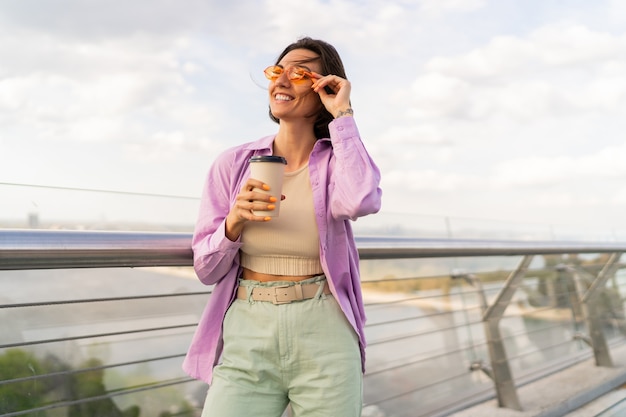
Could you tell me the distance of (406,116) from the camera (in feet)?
83.1

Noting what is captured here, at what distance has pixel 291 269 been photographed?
125 centimetres

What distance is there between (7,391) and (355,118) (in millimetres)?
1255

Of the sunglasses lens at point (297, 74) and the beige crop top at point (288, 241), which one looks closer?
the beige crop top at point (288, 241)

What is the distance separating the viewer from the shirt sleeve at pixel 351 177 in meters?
1.19

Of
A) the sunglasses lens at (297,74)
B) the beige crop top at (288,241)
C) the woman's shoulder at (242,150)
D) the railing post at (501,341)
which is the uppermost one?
the sunglasses lens at (297,74)

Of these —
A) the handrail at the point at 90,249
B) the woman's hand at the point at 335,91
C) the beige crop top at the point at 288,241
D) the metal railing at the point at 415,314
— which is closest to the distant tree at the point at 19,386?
the metal railing at the point at 415,314

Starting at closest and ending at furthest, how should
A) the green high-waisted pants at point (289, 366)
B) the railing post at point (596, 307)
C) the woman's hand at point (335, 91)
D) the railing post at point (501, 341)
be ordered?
1. the green high-waisted pants at point (289, 366)
2. the woman's hand at point (335, 91)
3. the railing post at point (501, 341)
4. the railing post at point (596, 307)

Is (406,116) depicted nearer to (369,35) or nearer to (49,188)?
(369,35)

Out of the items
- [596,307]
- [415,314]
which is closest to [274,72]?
[415,314]

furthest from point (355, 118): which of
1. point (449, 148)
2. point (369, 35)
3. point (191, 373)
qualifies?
point (449, 148)

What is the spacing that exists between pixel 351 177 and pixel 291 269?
276 millimetres

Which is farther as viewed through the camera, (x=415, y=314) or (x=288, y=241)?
(x=415, y=314)

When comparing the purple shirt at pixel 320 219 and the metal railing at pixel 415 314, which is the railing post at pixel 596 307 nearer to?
the metal railing at pixel 415 314

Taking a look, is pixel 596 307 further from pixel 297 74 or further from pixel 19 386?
pixel 19 386
